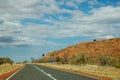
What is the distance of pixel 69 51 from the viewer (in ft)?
570

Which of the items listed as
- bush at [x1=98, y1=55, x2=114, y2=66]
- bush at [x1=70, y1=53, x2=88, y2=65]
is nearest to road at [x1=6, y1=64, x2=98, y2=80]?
bush at [x1=98, y1=55, x2=114, y2=66]

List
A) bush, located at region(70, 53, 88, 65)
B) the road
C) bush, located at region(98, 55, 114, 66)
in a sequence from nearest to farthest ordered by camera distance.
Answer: the road
bush, located at region(98, 55, 114, 66)
bush, located at region(70, 53, 88, 65)

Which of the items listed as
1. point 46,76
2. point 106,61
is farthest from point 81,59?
point 46,76

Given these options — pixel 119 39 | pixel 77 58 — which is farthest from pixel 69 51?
pixel 77 58

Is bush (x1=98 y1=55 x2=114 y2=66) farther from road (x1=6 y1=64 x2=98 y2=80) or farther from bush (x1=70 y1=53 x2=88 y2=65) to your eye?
road (x1=6 y1=64 x2=98 y2=80)

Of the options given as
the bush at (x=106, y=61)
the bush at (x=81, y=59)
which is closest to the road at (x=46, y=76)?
the bush at (x=106, y=61)

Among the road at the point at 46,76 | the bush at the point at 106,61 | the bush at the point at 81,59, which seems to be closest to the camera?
the road at the point at 46,76

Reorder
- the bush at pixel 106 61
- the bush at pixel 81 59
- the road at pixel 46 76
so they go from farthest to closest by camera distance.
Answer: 1. the bush at pixel 81 59
2. the bush at pixel 106 61
3. the road at pixel 46 76

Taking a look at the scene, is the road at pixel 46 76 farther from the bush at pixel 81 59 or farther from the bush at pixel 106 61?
the bush at pixel 81 59

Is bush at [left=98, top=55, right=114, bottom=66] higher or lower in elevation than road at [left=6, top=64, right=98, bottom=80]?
higher

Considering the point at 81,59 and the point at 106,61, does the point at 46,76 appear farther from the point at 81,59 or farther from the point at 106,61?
the point at 81,59

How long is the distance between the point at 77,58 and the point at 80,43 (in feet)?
322

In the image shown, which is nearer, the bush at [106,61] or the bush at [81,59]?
the bush at [106,61]

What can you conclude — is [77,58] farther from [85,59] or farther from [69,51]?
[69,51]
